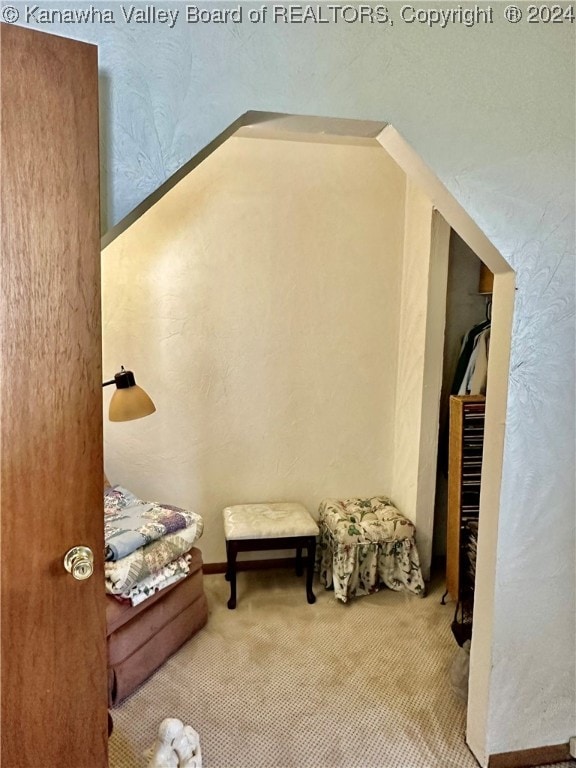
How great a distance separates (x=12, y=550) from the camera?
1.02 meters

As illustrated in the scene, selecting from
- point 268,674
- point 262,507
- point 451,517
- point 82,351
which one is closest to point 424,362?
point 451,517

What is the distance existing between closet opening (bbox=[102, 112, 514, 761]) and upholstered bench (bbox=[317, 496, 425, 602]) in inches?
6.2

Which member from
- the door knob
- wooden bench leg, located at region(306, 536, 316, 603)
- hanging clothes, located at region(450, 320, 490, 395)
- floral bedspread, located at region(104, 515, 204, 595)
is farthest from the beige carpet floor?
hanging clothes, located at region(450, 320, 490, 395)

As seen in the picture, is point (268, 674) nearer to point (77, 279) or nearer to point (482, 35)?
point (77, 279)

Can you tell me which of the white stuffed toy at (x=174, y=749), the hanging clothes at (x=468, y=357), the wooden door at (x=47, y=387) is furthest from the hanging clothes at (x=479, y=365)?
the wooden door at (x=47, y=387)

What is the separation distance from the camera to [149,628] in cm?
217

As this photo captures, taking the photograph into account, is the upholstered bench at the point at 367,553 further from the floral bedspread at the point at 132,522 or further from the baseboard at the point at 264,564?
the floral bedspread at the point at 132,522

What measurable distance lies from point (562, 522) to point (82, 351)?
148 cm

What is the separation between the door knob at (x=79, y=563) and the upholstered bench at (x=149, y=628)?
0.95m

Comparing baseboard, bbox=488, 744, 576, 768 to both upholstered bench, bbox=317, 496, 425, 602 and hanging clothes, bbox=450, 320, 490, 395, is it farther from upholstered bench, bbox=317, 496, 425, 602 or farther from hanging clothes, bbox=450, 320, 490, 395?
hanging clothes, bbox=450, 320, 490, 395

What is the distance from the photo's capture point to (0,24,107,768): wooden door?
98 cm

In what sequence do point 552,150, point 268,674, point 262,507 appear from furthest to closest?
point 262,507
point 268,674
point 552,150

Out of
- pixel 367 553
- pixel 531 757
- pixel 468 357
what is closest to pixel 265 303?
pixel 468 357

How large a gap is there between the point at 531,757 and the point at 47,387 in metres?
1.90
